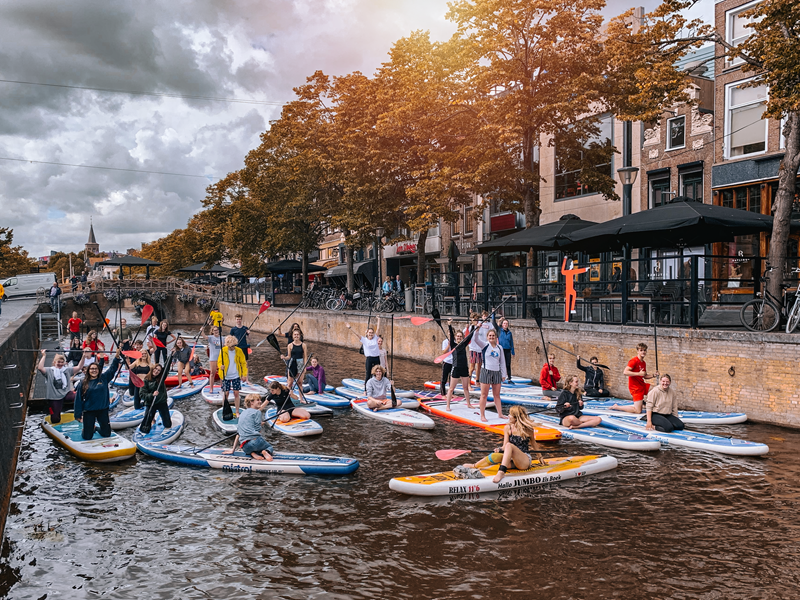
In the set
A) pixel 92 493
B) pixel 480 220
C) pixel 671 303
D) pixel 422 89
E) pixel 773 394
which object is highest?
pixel 422 89

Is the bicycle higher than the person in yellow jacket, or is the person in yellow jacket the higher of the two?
the bicycle

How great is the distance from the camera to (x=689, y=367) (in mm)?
13789

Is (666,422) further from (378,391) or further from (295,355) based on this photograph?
(295,355)

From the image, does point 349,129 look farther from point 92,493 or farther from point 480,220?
point 92,493

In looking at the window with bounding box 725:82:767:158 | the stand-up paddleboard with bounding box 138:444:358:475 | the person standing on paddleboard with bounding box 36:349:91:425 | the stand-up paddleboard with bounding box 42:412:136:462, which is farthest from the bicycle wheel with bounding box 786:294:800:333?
the person standing on paddleboard with bounding box 36:349:91:425

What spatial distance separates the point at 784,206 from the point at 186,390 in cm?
1602

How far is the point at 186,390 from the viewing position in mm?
17984

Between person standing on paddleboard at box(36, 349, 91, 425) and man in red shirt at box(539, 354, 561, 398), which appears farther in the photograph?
man in red shirt at box(539, 354, 561, 398)

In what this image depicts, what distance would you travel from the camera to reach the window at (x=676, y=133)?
23906mm

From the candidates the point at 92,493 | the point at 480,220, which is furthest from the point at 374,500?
the point at 480,220

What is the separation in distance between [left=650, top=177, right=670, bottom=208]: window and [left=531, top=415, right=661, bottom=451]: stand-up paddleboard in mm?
15175

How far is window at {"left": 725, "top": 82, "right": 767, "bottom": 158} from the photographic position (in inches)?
837

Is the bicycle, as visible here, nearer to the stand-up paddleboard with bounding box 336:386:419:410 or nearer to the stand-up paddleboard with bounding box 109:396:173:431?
the stand-up paddleboard with bounding box 336:386:419:410

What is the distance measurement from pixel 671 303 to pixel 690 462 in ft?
16.8
